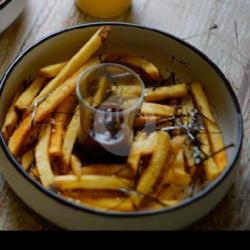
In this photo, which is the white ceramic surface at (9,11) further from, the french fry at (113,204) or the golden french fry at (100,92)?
the french fry at (113,204)

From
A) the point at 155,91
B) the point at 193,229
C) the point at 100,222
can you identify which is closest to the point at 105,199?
the point at 100,222

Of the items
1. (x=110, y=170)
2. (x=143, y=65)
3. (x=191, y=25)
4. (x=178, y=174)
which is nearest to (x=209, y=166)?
(x=178, y=174)

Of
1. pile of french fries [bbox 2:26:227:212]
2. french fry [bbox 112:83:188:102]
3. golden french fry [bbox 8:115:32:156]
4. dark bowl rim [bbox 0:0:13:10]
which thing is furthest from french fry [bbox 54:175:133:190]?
dark bowl rim [bbox 0:0:13:10]

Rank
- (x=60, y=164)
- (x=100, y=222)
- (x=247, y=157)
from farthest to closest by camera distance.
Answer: (x=247, y=157) < (x=60, y=164) < (x=100, y=222)

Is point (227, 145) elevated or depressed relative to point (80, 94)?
depressed

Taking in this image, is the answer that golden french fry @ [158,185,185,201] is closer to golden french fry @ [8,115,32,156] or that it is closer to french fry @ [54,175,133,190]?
french fry @ [54,175,133,190]

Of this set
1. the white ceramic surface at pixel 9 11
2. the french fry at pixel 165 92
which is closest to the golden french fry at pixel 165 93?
the french fry at pixel 165 92

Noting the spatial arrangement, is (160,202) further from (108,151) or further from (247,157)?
(247,157)
